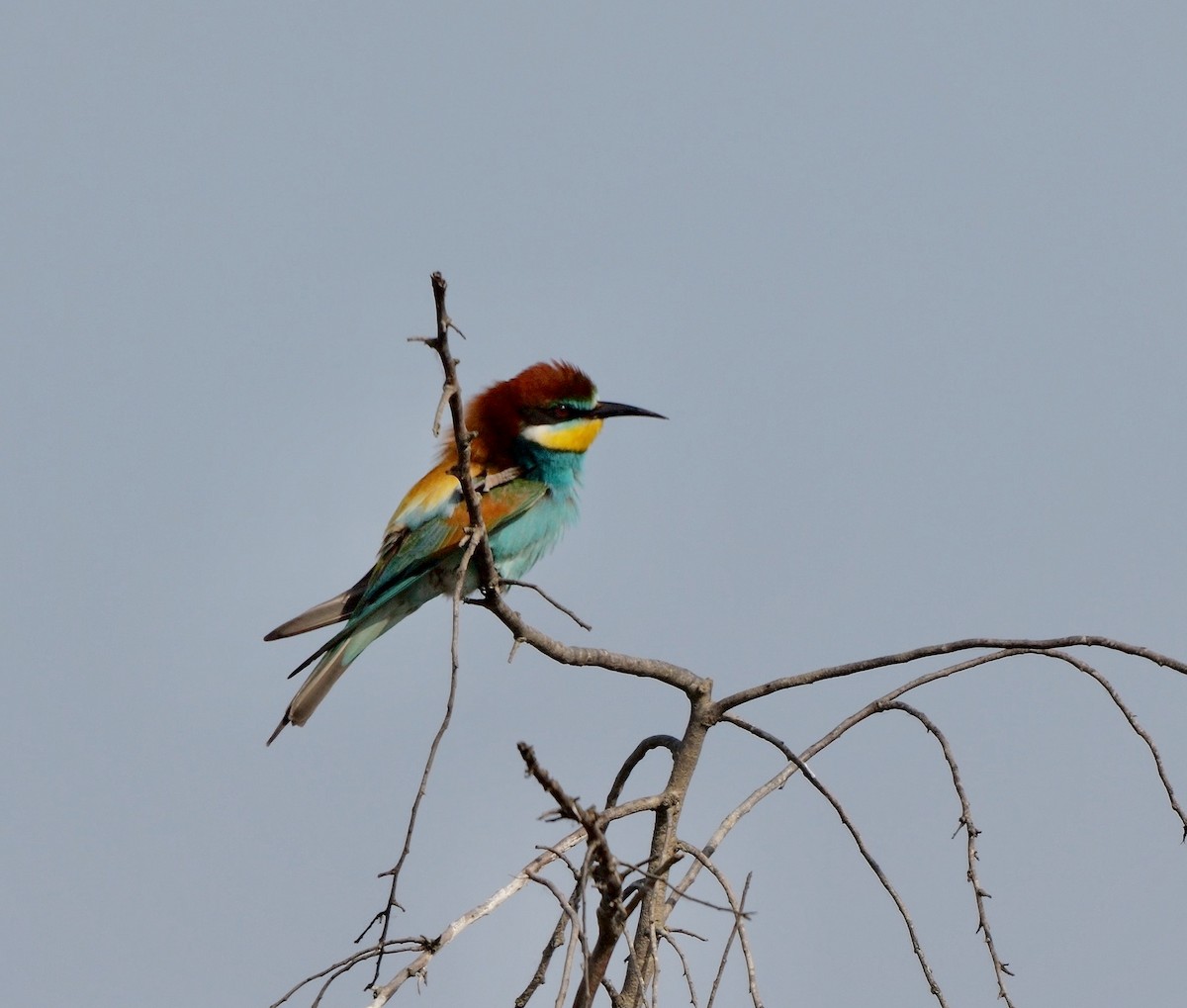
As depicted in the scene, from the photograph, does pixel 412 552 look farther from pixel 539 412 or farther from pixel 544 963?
pixel 544 963

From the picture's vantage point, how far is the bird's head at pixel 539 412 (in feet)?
15.7

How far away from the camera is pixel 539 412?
15.7ft

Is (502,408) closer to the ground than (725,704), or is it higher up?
higher up

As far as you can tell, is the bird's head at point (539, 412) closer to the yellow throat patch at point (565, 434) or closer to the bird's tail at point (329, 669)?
the yellow throat patch at point (565, 434)

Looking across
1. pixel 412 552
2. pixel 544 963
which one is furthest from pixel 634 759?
pixel 412 552

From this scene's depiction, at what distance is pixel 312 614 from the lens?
446 centimetres

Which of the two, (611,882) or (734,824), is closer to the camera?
(611,882)

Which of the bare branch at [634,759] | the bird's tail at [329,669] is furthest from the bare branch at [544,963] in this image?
the bird's tail at [329,669]

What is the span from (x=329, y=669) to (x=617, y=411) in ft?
4.29

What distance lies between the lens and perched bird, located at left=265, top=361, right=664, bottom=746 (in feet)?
14.8

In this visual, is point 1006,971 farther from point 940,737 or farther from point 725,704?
point 725,704

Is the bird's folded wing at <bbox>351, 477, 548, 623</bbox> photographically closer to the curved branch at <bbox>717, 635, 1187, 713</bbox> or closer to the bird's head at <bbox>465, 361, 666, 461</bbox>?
the bird's head at <bbox>465, 361, 666, 461</bbox>

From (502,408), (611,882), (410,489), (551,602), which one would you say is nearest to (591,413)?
(502,408)

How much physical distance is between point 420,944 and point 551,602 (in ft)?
2.64
